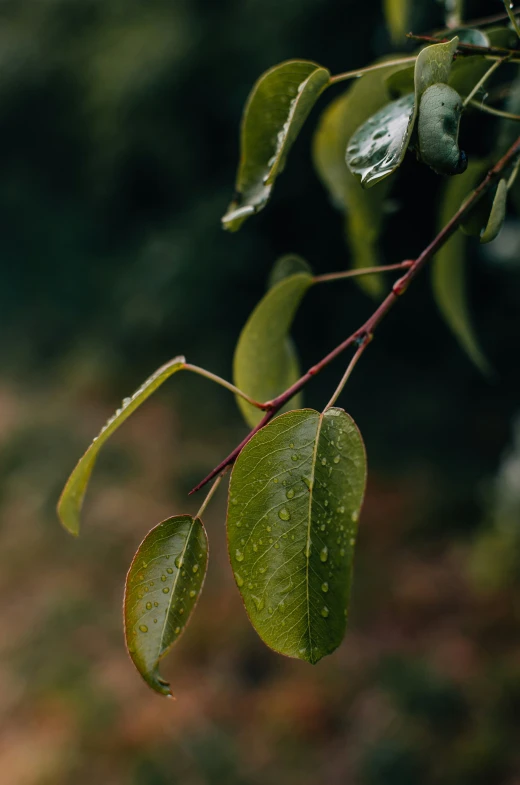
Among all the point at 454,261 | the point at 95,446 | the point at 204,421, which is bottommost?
the point at 204,421

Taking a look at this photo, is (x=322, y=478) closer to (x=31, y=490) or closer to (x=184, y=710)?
(x=184, y=710)

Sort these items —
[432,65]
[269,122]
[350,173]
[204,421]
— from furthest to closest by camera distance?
[204,421] < [350,173] < [269,122] < [432,65]

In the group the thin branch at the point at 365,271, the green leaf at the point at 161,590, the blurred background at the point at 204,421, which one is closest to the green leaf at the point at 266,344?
the thin branch at the point at 365,271

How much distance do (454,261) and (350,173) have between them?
0.11 meters

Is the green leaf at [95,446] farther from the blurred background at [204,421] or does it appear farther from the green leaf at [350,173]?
the blurred background at [204,421]

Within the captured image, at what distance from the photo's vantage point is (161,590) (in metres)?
0.34

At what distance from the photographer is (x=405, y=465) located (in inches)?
111

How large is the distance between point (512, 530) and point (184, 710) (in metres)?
1.11

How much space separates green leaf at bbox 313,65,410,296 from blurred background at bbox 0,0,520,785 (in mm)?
910

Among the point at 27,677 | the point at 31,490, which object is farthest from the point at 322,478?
the point at 31,490

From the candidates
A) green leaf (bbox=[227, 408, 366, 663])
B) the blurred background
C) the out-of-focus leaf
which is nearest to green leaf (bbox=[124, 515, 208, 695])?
green leaf (bbox=[227, 408, 366, 663])

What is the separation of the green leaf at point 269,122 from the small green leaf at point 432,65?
76mm

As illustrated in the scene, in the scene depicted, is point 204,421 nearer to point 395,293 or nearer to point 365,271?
point 365,271

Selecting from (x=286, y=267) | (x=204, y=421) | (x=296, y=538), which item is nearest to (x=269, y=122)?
(x=286, y=267)
